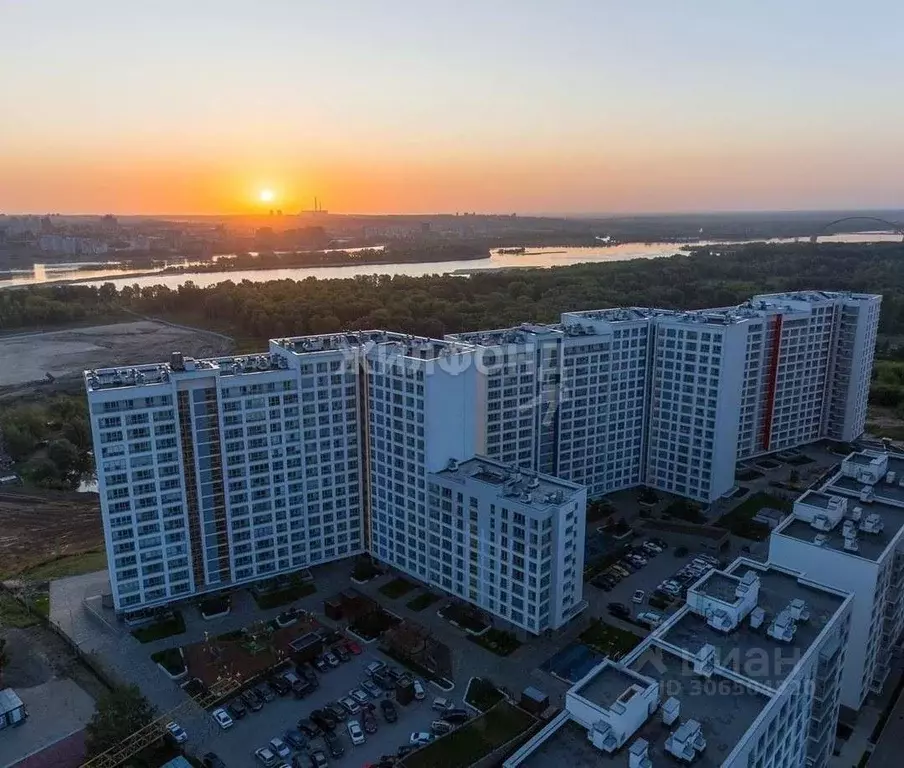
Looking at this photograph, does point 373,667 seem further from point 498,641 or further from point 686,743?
point 686,743

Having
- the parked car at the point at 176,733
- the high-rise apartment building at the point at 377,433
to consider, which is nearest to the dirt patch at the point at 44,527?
the high-rise apartment building at the point at 377,433

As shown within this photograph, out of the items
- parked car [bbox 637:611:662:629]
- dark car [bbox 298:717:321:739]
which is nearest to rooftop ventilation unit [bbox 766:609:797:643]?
parked car [bbox 637:611:662:629]

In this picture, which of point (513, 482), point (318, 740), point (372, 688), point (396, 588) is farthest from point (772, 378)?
point (318, 740)

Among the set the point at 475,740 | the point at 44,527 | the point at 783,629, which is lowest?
the point at 475,740

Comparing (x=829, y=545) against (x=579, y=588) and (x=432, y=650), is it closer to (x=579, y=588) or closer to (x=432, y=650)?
(x=579, y=588)

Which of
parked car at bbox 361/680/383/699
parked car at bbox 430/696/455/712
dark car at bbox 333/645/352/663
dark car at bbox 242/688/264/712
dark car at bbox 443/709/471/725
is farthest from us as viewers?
dark car at bbox 333/645/352/663

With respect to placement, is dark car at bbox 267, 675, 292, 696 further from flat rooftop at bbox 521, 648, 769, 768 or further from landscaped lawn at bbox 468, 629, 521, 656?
flat rooftop at bbox 521, 648, 769, 768

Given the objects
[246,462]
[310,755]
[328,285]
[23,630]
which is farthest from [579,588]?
[328,285]
